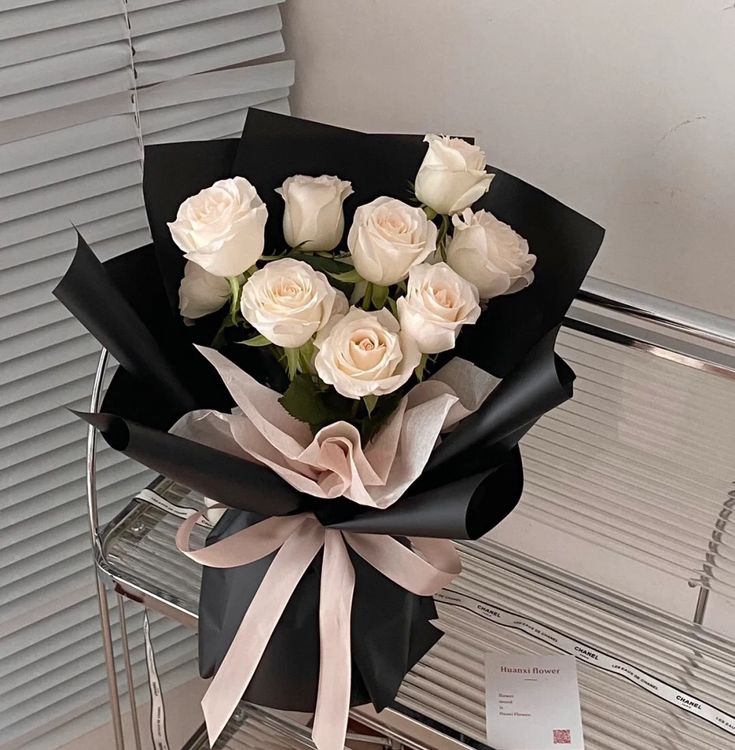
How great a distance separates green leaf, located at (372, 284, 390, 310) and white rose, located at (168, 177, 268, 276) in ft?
0.27

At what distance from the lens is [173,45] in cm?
105

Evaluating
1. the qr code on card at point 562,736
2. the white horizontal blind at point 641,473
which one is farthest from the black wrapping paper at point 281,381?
the white horizontal blind at point 641,473

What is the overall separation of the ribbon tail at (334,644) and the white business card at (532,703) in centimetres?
13

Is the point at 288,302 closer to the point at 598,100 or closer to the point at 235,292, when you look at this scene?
the point at 235,292

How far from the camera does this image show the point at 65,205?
1035 millimetres

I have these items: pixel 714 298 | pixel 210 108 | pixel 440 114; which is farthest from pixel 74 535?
pixel 714 298

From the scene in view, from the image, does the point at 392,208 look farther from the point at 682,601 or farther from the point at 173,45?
the point at 682,601

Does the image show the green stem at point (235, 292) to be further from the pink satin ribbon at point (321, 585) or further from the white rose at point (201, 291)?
the pink satin ribbon at point (321, 585)

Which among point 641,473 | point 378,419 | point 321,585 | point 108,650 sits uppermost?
point 378,419

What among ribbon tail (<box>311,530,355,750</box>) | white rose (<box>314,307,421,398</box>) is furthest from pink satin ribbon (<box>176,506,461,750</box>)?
white rose (<box>314,307,421,398</box>)

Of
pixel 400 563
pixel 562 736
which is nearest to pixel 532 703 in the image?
pixel 562 736

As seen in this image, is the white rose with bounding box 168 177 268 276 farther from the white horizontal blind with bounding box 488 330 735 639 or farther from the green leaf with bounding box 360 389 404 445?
the white horizontal blind with bounding box 488 330 735 639

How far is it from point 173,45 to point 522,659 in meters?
0.70

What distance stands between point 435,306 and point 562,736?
14.3 inches
